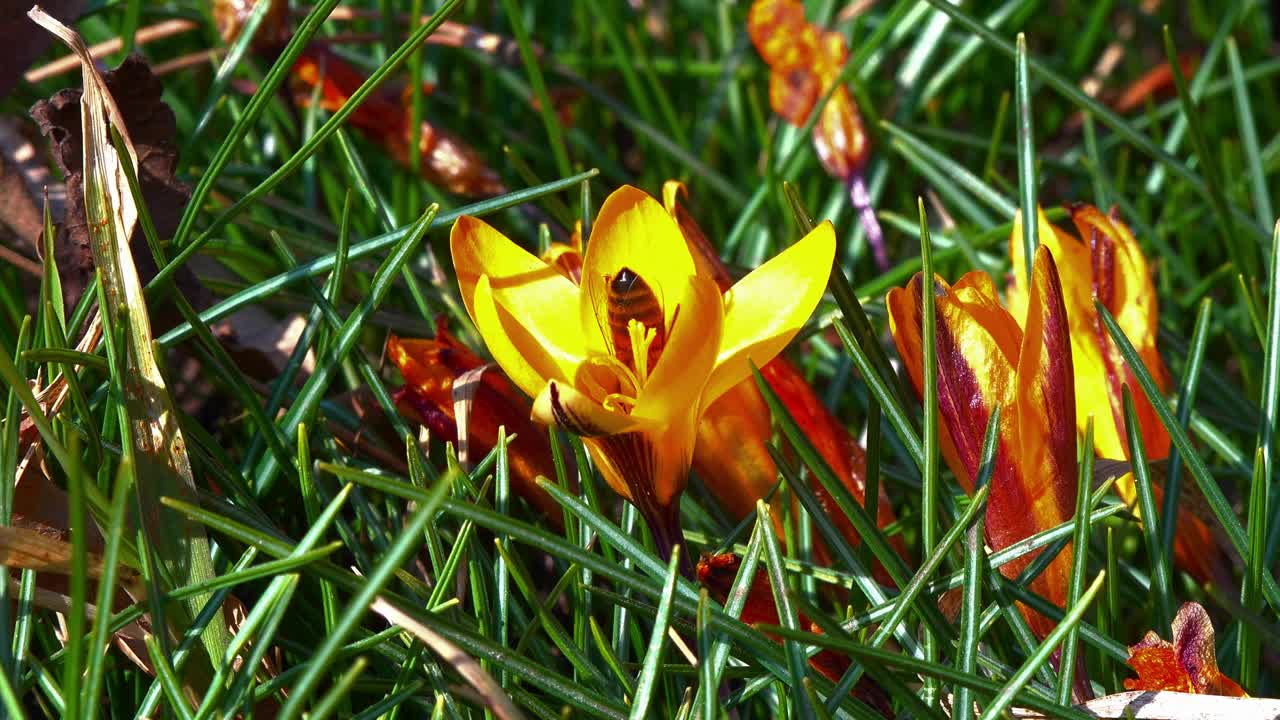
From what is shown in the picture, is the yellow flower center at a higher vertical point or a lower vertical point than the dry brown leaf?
higher

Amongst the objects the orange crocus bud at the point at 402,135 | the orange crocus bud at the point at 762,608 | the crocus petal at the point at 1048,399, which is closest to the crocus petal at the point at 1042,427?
the crocus petal at the point at 1048,399

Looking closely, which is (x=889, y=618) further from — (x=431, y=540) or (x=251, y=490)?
(x=251, y=490)

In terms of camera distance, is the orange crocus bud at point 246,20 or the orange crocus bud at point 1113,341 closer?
the orange crocus bud at point 1113,341

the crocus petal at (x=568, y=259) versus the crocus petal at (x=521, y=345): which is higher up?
the crocus petal at (x=521, y=345)

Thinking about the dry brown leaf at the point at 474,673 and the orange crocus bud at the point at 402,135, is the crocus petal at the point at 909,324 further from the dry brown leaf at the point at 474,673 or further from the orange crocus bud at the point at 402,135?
the orange crocus bud at the point at 402,135

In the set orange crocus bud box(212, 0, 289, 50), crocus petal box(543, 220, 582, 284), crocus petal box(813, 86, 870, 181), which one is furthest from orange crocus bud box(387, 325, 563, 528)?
crocus petal box(813, 86, 870, 181)

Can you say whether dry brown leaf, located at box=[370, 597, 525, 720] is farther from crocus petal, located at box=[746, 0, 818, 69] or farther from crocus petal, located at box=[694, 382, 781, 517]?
crocus petal, located at box=[746, 0, 818, 69]

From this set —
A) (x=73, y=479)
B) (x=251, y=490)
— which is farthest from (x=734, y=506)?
(x=73, y=479)
